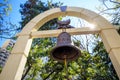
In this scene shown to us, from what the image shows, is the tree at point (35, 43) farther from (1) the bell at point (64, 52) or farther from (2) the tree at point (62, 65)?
(1) the bell at point (64, 52)

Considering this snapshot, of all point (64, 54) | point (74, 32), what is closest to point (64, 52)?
point (64, 54)

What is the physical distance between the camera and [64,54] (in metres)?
2.97

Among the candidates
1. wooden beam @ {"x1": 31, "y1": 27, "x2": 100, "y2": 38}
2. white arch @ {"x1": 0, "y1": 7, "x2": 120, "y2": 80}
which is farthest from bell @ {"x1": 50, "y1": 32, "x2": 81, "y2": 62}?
white arch @ {"x1": 0, "y1": 7, "x2": 120, "y2": 80}

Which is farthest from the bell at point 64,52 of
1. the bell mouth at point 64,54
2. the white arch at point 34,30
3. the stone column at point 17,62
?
the stone column at point 17,62

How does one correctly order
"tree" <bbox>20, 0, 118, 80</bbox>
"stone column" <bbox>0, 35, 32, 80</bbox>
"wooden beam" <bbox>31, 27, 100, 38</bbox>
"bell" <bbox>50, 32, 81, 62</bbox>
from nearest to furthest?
"stone column" <bbox>0, 35, 32, 80</bbox> → "bell" <bbox>50, 32, 81, 62</bbox> → "wooden beam" <bbox>31, 27, 100, 38</bbox> → "tree" <bbox>20, 0, 118, 80</bbox>

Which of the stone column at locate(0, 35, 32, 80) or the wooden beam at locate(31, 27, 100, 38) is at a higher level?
the wooden beam at locate(31, 27, 100, 38)

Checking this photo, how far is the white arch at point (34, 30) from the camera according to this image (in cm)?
264

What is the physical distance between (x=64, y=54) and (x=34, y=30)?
1029 mm

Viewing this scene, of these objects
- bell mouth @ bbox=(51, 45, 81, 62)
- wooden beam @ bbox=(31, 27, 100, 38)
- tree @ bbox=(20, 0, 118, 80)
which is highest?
wooden beam @ bbox=(31, 27, 100, 38)

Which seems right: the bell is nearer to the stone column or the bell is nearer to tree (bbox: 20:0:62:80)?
the stone column

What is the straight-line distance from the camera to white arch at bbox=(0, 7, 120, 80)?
264 centimetres

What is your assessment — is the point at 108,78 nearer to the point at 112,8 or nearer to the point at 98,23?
the point at 112,8

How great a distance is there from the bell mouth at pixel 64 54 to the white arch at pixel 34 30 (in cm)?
52

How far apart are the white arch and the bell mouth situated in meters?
0.52
